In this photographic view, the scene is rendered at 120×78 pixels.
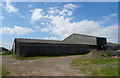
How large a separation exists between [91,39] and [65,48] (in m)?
12.5

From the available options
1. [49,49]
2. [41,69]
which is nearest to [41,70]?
[41,69]

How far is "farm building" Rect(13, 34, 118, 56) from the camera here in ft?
92.9

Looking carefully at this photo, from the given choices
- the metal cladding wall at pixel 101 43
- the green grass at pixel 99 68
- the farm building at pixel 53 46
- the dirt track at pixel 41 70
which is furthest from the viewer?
the metal cladding wall at pixel 101 43

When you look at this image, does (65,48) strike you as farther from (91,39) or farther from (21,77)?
(21,77)

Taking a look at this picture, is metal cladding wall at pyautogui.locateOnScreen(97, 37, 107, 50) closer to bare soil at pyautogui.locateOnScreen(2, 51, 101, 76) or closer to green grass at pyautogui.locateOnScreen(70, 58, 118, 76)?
green grass at pyautogui.locateOnScreen(70, 58, 118, 76)

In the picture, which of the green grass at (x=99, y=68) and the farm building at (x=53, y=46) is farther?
the farm building at (x=53, y=46)

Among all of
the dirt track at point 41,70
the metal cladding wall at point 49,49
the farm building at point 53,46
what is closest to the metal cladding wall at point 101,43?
the farm building at point 53,46

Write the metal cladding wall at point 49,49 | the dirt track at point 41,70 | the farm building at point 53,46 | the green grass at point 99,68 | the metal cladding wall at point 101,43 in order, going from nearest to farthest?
1. the dirt track at point 41,70
2. the green grass at point 99,68
3. the metal cladding wall at point 49,49
4. the farm building at point 53,46
5. the metal cladding wall at point 101,43

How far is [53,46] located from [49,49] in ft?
4.07

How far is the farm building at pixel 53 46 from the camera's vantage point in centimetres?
2830

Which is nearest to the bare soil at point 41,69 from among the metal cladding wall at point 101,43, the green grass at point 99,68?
the green grass at point 99,68

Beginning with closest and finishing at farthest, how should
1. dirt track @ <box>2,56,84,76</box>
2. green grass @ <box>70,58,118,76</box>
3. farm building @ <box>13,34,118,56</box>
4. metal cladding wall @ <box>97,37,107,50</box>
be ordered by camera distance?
dirt track @ <box>2,56,84,76</box> < green grass @ <box>70,58,118,76</box> < farm building @ <box>13,34,118,56</box> < metal cladding wall @ <box>97,37,107,50</box>

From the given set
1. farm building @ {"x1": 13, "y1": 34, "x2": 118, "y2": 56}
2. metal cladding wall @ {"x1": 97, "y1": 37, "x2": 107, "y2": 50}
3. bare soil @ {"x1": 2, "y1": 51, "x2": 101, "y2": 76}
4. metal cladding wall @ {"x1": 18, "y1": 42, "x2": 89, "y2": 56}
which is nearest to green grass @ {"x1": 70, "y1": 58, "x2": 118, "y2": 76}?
bare soil @ {"x1": 2, "y1": 51, "x2": 101, "y2": 76}

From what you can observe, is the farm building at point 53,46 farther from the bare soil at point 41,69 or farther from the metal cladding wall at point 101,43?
the bare soil at point 41,69
